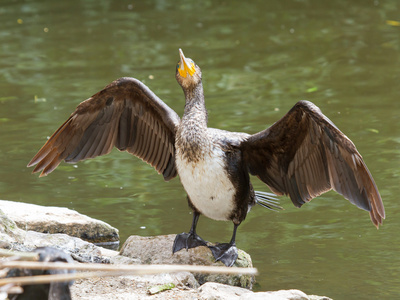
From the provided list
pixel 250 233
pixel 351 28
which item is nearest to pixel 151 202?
pixel 250 233

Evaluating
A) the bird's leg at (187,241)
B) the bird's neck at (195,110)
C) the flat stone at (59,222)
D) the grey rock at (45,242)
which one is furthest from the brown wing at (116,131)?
the bird's leg at (187,241)

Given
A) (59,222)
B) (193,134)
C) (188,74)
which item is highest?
(188,74)

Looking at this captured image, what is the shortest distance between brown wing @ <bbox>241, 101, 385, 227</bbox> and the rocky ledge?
2.21 ft

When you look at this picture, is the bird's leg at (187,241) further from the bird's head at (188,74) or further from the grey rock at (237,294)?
the bird's head at (188,74)

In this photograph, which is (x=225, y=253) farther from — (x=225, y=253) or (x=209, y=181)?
(x=209, y=181)

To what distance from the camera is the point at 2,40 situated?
45.5 ft

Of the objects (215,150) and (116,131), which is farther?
(116,131)

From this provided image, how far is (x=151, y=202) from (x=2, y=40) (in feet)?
25.9

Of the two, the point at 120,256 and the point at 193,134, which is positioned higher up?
the point at 193,134

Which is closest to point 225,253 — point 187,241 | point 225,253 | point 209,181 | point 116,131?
point 225,253

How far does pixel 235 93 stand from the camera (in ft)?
33.9

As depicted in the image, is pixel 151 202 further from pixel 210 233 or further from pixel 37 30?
pixel 37 30

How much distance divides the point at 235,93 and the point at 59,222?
466 cm

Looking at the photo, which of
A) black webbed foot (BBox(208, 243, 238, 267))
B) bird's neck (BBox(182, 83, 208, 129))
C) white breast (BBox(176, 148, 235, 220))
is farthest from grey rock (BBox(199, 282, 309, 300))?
bird's neck (BBox(182, 83, 208, 129))
